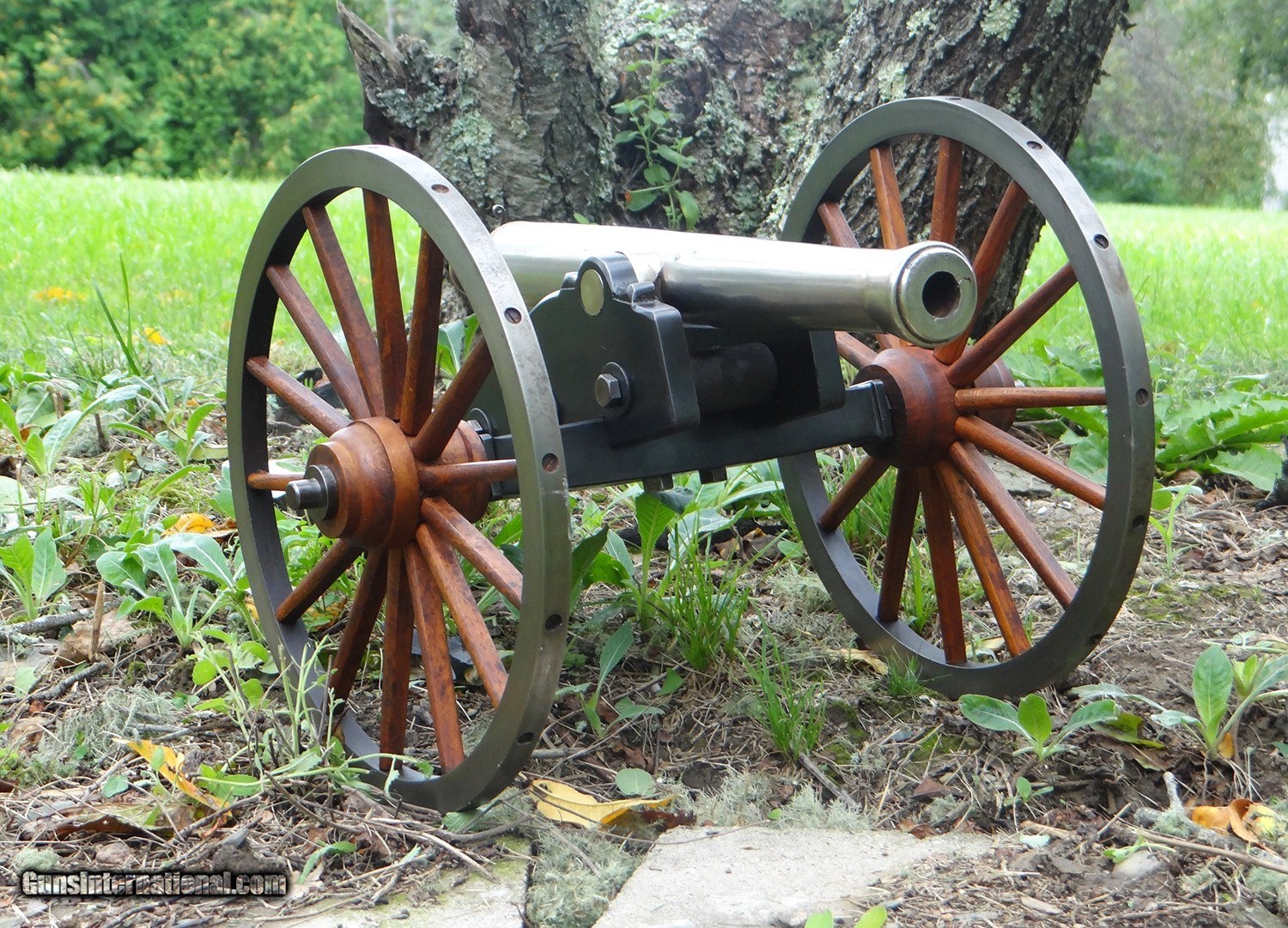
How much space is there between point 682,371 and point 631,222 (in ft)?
6.76

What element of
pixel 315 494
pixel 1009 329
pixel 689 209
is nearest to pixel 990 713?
pixel 1009 329

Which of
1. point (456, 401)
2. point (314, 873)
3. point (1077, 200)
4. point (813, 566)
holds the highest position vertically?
point (1077, 200)

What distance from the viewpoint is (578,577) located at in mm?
2168

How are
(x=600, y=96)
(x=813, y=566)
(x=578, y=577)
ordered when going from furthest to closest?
1. (x=600, y=96)
2. (x=813, y=566)
3. (x=578, y=577)

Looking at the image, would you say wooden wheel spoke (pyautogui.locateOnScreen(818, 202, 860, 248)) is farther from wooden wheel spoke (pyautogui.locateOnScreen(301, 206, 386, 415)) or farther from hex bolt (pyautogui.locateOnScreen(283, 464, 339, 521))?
hex bolt (pyautogui.locateOnScreen(283, 464, 339, 521))

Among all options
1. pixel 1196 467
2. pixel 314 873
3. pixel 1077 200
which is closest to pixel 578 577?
pixel 314 873

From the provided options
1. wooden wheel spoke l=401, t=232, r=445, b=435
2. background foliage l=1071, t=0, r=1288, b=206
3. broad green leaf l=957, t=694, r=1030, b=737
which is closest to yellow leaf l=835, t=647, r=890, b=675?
broad green leaf l=957, t=694, r=1030, b=737

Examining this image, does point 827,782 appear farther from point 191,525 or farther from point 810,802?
point 191,525

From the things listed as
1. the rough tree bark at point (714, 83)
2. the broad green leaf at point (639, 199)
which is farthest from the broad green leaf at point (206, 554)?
the broad green leaf at point (639, 199)

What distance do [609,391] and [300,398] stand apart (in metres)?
0.59

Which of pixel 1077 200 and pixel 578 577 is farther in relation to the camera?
pixel 578 577

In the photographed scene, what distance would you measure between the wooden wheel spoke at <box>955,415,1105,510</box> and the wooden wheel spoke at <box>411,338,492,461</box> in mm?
843

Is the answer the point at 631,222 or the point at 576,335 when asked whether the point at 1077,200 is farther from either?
the point at 631,222

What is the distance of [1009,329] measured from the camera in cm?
203
